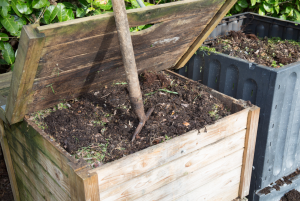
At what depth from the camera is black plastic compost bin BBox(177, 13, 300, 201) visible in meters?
1.92

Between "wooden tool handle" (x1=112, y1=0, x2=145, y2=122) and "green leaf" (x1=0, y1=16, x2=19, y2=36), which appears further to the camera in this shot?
"green leaf" (x1=0, y1=16, x2=19, y2=36)

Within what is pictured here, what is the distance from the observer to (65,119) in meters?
1.76

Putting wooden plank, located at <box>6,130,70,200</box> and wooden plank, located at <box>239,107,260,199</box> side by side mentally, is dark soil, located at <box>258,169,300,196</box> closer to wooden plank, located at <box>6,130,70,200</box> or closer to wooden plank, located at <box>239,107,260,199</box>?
wooden plank, located at <box>239,107,260,199</box>

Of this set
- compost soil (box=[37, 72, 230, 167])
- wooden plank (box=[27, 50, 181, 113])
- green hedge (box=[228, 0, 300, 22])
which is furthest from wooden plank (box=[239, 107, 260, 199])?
green hedge (box=[228, 0, 300, 22])

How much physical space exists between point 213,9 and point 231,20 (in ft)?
3.72

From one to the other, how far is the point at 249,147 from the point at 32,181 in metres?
1.37

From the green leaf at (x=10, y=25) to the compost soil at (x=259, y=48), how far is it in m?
1.53

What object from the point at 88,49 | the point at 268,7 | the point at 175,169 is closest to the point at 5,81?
the point at 88,49

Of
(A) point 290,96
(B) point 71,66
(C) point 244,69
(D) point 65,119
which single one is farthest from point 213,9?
(D) point 65,119

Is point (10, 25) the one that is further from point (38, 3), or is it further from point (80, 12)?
point (80, 12)

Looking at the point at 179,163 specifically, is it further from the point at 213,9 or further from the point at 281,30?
the point at 281,30

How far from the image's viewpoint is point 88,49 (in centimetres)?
149

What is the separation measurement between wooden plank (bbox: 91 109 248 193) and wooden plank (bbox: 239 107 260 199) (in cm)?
4

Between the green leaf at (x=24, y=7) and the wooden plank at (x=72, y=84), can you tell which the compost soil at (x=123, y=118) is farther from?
the green leaf at (x=24, y=7)
